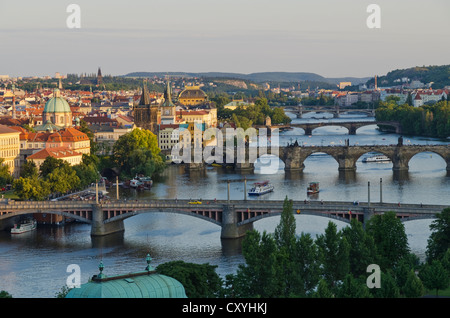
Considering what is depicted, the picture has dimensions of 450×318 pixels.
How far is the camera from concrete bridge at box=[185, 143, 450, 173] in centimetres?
5519

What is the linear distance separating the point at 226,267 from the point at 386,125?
205ft

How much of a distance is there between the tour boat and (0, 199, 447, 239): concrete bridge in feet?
27.9

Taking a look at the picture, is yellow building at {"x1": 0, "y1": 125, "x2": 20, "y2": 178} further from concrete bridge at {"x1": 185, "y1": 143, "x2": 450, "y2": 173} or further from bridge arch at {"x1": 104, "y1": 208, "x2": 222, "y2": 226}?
bridge arch at {"x1": 104, "y1": 208, "x2": 222, "y2": 226}

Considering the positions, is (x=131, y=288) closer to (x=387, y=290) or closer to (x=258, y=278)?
(x=258, y=278)

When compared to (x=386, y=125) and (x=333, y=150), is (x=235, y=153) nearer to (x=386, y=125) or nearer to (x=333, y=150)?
(x=333, y=150)

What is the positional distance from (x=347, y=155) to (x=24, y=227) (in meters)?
24.2

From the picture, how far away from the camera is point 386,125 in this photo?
3509 inches

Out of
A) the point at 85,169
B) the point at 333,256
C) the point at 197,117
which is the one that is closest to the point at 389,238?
the point at 333,256

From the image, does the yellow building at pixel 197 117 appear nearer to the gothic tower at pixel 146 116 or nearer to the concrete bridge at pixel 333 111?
the gothic tower at pixel 146 116

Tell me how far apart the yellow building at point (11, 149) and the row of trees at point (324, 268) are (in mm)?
27853

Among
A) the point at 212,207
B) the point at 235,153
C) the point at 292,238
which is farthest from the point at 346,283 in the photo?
the point at 235,153

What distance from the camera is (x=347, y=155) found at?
Answer: 183 ft

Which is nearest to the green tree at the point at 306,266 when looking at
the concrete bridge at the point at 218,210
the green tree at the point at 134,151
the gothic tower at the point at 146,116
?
the concrete bridge at the point at 218,210
